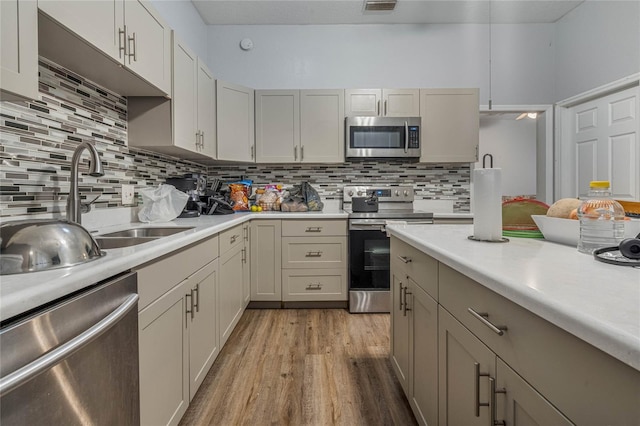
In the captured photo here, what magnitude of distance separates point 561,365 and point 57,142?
79.0 inches

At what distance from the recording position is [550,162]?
362cm

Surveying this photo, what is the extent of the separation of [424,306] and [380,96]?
256cm

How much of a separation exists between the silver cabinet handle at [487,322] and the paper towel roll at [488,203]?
1.39 feet

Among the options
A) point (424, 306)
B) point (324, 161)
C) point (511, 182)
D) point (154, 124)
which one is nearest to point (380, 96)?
point (324, 161)

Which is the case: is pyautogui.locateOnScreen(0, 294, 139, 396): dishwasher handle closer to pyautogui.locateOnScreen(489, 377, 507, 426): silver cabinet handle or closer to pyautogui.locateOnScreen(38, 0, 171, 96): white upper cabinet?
pyautogui.locateOnScreen(489, 377, 507, 426): silver cabinet handle

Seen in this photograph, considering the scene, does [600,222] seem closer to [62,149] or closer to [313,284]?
[62,149]

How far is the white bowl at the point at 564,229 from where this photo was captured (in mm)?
970

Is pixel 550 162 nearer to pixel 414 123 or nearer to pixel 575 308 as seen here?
pixel 414 123

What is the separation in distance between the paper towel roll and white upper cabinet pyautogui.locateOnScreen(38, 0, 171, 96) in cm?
160

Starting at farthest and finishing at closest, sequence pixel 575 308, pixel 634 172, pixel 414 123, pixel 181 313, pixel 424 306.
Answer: pixel 414 123, pixel 634 172, pixel 181 313, pixel 424 306, pixel 575 308

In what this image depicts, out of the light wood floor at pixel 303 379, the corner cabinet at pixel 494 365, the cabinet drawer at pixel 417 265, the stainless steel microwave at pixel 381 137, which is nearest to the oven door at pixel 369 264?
the light wood floor at pixel 303 379

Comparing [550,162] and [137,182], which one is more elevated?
[550,162]

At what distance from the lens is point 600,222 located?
935 millimetres

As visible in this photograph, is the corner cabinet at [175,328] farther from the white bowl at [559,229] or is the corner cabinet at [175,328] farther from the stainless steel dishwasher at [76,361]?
the white bowl at [559,229]
